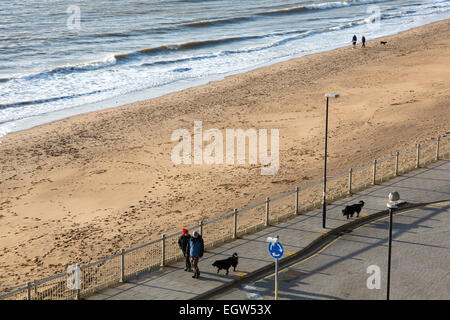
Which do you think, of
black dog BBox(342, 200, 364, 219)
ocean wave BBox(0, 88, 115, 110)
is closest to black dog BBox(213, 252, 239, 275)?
black dog BBox(342, 200, 364, 219)

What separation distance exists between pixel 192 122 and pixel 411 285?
2243cm

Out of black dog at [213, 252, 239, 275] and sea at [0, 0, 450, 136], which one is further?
sea at [0, 0, 450, 136]

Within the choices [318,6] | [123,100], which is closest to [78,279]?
[123,100]

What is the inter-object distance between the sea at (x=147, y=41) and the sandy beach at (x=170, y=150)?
5162 mm

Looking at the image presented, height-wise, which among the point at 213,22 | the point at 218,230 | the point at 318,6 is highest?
the point at 318,6

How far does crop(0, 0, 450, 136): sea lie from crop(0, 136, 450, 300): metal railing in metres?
20.2

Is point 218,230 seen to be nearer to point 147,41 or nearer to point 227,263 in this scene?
point 227,263

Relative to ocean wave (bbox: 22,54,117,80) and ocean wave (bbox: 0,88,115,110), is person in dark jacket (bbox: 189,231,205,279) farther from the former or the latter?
ocean wave (bbox: 22,54,117,80)

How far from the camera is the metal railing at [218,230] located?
1575cm

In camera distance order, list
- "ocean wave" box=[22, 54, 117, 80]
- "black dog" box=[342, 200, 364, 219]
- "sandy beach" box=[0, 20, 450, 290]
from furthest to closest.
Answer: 1. "ocean wave" box=[22, 54, 117, 80]
2. "sandy beach" box=[0, 20, 450, 290]
3. "black dog" box=[342, 200, 364, 219]

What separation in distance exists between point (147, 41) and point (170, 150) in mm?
→ 40258

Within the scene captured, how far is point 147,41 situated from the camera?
69.2 metres

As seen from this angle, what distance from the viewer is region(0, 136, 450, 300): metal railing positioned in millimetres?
15750

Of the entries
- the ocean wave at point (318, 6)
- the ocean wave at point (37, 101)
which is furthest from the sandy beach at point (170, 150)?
the ocean wave at point (318, 6)
